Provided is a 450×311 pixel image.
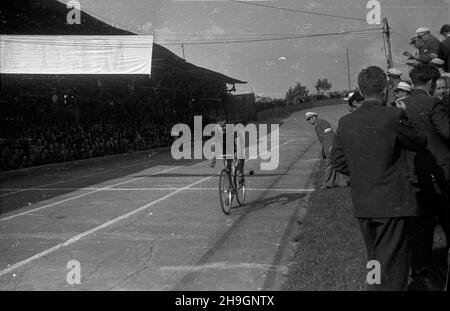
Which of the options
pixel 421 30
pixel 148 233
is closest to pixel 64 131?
pixel 148 233

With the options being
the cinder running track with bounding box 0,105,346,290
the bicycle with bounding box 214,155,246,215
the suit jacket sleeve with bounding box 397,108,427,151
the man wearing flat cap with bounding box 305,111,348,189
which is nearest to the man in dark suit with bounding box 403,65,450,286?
the suit jacket sleeve with bounding box 397,108,427,151

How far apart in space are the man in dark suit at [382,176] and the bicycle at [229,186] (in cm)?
533

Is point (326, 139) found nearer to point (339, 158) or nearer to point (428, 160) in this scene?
point (428, 160)

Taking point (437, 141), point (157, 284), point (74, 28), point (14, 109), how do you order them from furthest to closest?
1. point (74, 28)
2. point (14, 109)
3. point (157, 284)
4. point (437, 141)

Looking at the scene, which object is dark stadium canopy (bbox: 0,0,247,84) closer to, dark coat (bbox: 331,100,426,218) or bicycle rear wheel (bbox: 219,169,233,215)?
bicycle rear wheel (bbox: 219,169,233,215)

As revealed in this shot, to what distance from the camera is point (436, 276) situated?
15.6 ft

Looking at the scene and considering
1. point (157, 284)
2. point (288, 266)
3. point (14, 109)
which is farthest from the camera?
point (14, 109)

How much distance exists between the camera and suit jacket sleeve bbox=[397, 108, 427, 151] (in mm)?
3486

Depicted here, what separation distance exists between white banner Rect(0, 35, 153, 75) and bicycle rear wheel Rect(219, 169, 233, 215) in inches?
404

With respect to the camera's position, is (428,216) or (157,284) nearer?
(428,216)

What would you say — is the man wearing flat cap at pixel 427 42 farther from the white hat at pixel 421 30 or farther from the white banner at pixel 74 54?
the white banner at pixel 74 54

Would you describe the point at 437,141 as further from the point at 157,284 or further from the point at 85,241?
the point at 85,241
